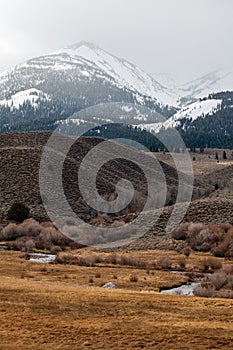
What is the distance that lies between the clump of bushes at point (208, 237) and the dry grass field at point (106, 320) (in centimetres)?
3325

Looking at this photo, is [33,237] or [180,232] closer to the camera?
[180,232]

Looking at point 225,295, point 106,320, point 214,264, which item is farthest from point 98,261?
point 106,320

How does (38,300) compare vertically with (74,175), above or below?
below

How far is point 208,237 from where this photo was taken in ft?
218

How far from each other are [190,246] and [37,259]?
65.8ft

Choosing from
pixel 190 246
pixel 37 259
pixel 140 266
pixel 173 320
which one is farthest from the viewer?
pixel 190 246

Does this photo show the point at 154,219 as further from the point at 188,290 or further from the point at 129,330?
the point at 129,330

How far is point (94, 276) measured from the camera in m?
44.2

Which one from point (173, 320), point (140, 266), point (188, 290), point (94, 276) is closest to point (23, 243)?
point (140, 266)

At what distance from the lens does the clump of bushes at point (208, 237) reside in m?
61.5

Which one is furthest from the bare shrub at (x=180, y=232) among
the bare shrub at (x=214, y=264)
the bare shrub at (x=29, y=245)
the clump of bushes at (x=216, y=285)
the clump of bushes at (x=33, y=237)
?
the clump of bushes at (x=216, y=285)

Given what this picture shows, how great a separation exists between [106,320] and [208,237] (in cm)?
4511

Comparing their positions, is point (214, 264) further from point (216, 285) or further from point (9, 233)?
point (9, 233)

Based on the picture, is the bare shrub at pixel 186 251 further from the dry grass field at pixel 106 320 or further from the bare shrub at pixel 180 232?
the dry grass field at pixel 106 320
